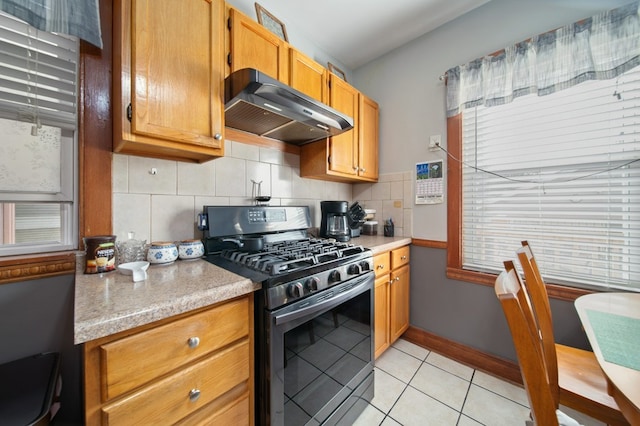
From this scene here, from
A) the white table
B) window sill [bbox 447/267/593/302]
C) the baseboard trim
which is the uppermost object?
the white table

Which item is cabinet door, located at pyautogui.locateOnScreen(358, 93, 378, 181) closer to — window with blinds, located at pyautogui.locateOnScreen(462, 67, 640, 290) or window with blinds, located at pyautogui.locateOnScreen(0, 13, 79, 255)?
window with blinds, located at pyautogui.locateOnScreen(462, 67, 640, 290)

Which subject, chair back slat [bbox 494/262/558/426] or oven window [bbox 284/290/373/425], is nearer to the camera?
chair back slat [bbox 494/262/558/426]

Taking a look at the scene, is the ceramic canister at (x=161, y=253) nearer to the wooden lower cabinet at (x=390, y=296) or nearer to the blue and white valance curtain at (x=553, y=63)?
the wooden lower cabinet at (x=390, y=296)

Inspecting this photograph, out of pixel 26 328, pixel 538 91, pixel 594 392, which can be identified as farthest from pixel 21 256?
pixel 538 91

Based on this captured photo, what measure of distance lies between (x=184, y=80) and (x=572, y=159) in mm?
2232

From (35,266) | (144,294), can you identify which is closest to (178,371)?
(144,294)

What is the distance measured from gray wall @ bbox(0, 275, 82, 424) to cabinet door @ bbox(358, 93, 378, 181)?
197cm

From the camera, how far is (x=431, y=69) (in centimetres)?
197

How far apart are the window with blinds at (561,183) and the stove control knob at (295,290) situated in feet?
4.92

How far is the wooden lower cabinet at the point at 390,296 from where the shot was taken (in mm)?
1657

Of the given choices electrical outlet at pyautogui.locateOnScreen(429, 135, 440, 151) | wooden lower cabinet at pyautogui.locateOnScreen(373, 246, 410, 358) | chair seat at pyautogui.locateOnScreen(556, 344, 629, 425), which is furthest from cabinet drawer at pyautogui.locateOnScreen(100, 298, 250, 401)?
electrical outlet at pyautogui.locateOnScreen(429, 135, 440, 151)

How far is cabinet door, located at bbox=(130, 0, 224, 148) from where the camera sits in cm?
95

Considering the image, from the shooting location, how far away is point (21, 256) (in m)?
0.93

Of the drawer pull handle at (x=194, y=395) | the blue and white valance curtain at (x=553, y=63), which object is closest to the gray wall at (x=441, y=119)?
the blue and white valance curtain at (x=553, y=63)
